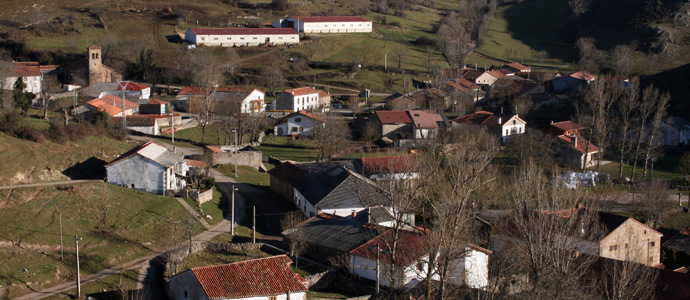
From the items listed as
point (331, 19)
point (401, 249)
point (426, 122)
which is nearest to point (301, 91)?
point (426, 122)

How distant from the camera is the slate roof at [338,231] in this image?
33062 mm

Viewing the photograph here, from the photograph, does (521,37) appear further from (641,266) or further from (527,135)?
(641,266)

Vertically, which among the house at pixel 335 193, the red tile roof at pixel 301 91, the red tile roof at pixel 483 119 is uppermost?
the house at pixel 335 193

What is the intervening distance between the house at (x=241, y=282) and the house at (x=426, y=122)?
35098 millimetres

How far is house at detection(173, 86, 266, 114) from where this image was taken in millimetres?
71250

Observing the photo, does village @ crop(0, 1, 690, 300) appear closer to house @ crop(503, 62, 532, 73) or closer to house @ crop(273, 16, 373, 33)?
house @ crop(503, 62, 532, 73)

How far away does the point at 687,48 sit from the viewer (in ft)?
311

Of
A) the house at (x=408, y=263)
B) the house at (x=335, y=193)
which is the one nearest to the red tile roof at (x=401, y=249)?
the house at (x=408, y=263)

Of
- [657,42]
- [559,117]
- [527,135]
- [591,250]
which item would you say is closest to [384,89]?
[559,117]

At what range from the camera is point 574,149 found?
5653cm

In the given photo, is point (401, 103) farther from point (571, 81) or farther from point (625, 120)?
point (625, 120)

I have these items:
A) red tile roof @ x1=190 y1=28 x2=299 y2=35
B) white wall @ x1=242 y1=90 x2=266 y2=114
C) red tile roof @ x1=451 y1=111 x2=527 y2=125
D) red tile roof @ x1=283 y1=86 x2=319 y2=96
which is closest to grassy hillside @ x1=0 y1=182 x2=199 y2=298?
white wall @ x1=242 y1=90 x2=266 y2=114

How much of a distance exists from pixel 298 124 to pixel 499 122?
17.3 meters

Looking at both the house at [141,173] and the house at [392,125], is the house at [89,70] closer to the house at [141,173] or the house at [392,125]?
the house at [392,125]
